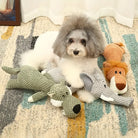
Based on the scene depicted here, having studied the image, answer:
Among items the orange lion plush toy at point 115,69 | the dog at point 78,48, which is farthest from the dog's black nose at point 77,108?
the orange lion plush toy at point 115,69

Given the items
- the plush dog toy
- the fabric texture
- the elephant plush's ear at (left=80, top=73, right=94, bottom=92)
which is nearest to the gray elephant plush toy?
the elephant plush's ear at (left=80, top=73, right=94, bottom=92)

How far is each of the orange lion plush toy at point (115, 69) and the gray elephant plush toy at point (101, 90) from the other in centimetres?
6

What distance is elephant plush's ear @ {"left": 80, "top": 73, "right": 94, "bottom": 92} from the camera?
1256mm

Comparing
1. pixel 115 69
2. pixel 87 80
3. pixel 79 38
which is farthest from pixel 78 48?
pixel 115 69

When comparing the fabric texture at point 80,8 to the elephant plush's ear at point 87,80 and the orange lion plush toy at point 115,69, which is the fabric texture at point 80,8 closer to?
the orange lion plush toy at point 115,69

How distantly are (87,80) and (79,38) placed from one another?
240 millimetres

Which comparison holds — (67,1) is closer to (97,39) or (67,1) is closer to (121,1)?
(121,1)

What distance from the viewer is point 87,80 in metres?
1.27

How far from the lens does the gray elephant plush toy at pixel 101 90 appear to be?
1.22 meters

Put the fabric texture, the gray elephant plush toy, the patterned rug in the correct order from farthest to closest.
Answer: the fabric texture, the gray elephant plush toy, the patterned rug

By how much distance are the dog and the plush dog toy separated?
0.09 m

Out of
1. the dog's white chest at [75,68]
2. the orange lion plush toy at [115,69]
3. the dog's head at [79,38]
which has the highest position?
the dog's head at [79,38]

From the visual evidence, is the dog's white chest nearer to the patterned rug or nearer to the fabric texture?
the patterned rug

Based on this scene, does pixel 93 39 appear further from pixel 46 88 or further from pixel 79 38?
pixel 46 88
